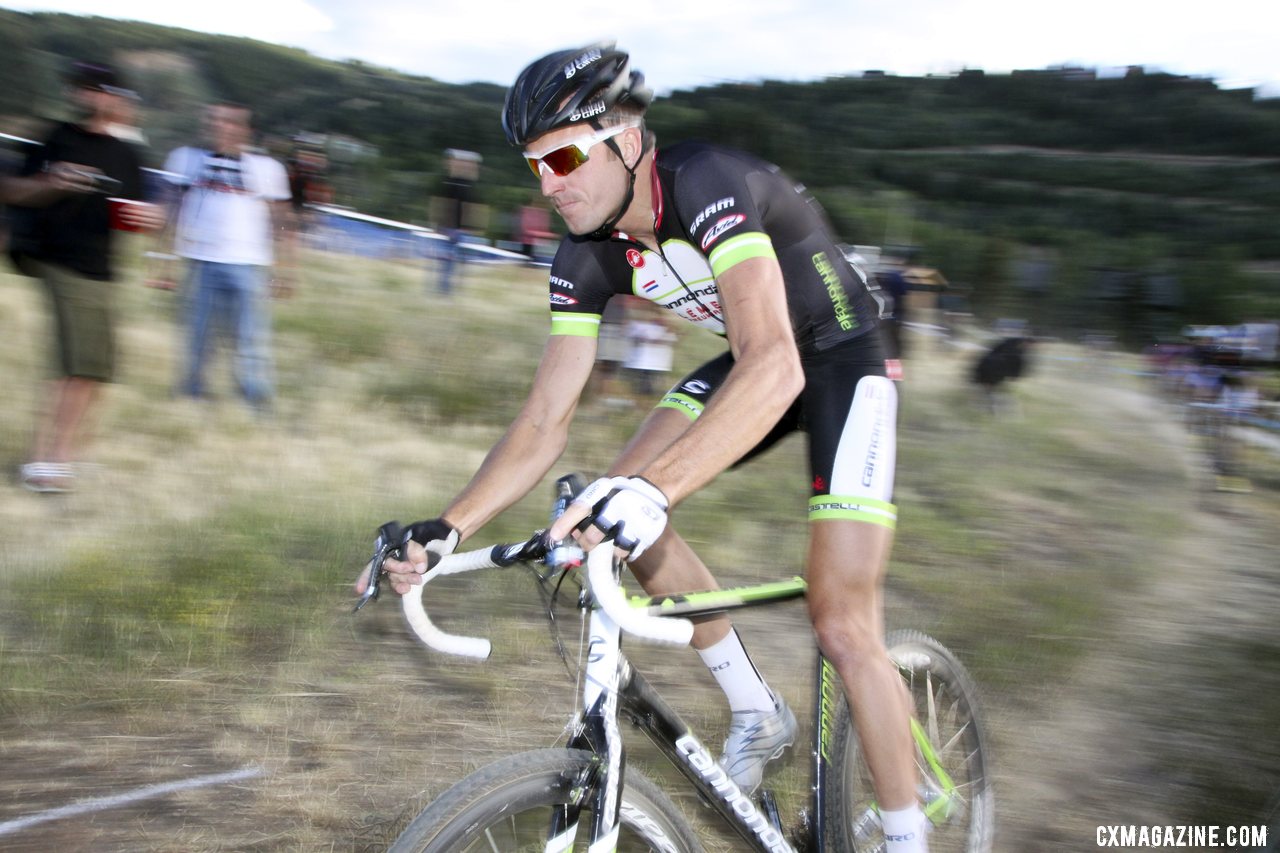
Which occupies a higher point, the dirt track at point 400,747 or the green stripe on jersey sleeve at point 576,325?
the green stripe on jersey sleeve at point 576,325

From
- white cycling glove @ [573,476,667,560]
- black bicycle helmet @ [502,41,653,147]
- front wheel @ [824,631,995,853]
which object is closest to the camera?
white cycling glove @ [573,476,667,560]

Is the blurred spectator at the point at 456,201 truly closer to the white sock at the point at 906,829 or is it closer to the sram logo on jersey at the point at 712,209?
the sram logo on jersey at the point at 712,209

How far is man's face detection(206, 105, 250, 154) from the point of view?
6227 millimetres

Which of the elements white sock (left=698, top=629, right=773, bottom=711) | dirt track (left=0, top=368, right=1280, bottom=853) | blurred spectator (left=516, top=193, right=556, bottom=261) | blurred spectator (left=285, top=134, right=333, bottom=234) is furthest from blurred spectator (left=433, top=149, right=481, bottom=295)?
white sock (left=698, top=629, right=773, bottom=711)

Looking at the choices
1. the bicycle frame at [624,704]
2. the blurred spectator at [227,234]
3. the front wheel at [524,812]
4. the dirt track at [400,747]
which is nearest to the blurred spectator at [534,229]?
the blurred spectator at [227,234]

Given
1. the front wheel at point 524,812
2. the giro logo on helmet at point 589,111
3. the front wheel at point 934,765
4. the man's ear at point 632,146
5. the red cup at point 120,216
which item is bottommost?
the front wheel at point 934,765

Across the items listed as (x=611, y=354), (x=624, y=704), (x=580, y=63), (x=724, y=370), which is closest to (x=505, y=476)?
(x=624, y=704)

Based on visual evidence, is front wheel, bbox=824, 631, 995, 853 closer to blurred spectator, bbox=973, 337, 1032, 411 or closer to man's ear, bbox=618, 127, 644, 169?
man's ear, bbox=618, 127, 644, 169

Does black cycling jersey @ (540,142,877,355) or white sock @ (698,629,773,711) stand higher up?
black cycling jersey @ (540,142,877,355)

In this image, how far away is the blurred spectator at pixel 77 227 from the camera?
16.5 ft

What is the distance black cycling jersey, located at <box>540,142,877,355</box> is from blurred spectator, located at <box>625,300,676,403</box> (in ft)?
17.5

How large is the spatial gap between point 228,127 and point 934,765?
5.46m

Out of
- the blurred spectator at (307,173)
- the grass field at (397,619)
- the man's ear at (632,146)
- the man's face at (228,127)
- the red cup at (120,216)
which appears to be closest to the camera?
the man's ear at (632,146)

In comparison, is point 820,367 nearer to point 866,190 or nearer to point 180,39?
point 866,190
